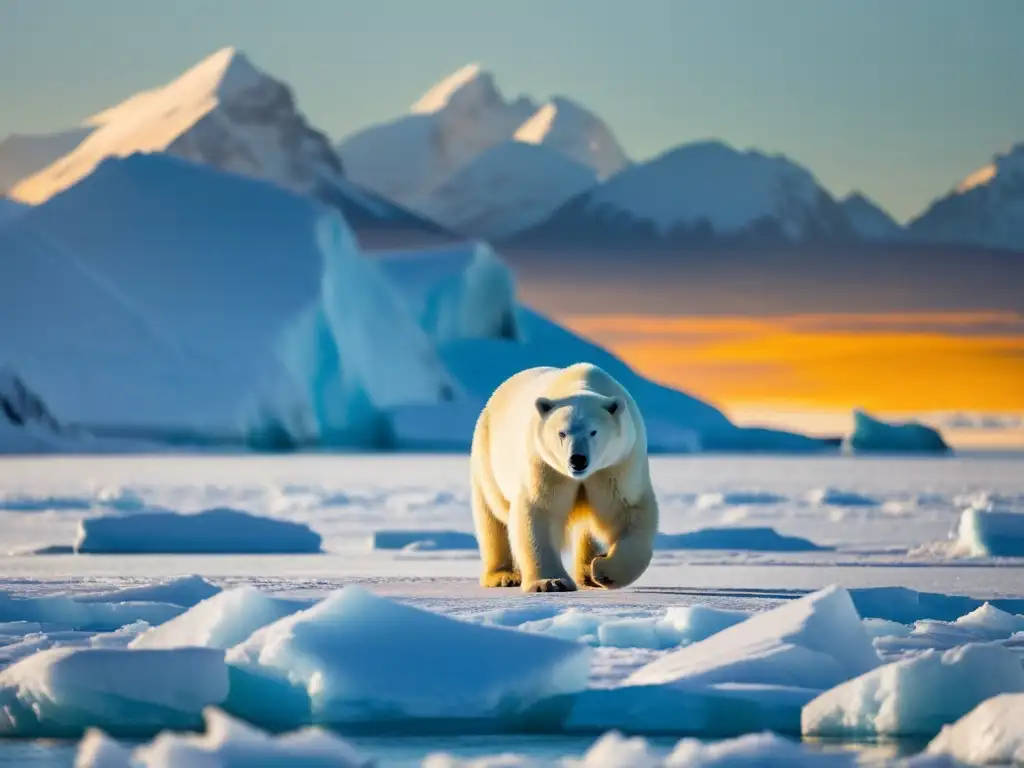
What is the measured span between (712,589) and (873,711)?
10.2 feet

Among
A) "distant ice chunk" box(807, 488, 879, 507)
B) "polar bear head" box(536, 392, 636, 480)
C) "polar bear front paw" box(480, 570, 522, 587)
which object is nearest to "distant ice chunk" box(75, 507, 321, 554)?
"polar bear front paw" box(480, 570, 522, 587)

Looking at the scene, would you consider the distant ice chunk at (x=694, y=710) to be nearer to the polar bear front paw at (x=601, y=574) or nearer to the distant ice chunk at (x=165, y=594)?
the polar bear front paw at (x=601, y=574)

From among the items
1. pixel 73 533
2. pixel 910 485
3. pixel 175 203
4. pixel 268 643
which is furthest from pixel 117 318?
pixel 268 643

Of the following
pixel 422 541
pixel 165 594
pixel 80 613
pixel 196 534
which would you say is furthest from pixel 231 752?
pixel 422 541

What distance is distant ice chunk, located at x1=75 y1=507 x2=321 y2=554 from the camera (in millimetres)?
10086

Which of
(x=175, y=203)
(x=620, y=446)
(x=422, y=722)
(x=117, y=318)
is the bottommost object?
(x=422, y=722)

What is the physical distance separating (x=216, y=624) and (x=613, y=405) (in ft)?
6.34

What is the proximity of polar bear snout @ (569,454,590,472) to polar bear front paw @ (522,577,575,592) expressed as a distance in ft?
1.99

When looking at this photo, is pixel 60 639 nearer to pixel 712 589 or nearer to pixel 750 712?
pixel 750 712

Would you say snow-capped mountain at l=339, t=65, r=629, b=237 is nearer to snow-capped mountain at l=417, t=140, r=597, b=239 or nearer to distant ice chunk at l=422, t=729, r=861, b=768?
snow-capped mountain at l=417, t=140, r=597, b=239

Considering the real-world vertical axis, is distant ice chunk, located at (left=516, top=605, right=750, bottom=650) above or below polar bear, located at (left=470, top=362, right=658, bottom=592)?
below

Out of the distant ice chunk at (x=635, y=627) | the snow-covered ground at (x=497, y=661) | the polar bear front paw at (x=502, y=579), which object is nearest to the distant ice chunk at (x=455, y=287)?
the snow-covered ground at (x=497, y=661)

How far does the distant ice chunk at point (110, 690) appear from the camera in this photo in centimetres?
391

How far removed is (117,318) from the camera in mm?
33562
